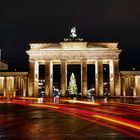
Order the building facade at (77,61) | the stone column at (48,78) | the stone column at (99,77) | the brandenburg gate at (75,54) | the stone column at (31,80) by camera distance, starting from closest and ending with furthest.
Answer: the brandenburg gate at (75,54) → the building facade at (77,61) → the stone column at (99,77) → the stone column at (48,78) → the stone column at (31,80)

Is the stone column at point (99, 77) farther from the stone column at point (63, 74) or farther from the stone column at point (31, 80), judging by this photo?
the stone column at point (31, 80)

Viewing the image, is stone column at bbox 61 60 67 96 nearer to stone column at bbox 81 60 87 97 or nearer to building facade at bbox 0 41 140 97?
building facade at bbox 0 41 140 97

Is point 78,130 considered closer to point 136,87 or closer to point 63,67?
point 63,67

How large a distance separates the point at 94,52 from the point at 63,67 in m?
8.39

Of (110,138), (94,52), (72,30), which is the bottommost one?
(110,138)

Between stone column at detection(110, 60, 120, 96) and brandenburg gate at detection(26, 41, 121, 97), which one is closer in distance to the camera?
brandenburg gate at detection(26, 41, 121, 97)

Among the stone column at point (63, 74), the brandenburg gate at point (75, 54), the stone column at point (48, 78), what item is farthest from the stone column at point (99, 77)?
the stone column at point (48, 78)

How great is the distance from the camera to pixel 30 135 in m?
13.6

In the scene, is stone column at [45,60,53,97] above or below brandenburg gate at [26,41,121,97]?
below

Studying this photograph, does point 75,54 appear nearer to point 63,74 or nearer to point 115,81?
point 63,74

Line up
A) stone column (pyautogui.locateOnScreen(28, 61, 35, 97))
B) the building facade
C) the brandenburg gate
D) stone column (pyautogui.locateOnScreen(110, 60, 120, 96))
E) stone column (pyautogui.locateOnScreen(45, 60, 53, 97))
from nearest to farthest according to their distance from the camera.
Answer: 1. the brandenburg gate
2. the building facade
3. stone column (pyautogui.locateOnScreen(45, 60, 53, 97))
4. stone column (pyautogui.locateOnScreen(28, 61, 35, 97))
5. stone column (pyautogui.locateOnScreen(110, 60, 120, 96))

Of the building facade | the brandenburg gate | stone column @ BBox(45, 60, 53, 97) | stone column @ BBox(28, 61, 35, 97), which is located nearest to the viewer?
the brandenburg gate

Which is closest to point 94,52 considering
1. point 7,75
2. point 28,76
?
point 28,76

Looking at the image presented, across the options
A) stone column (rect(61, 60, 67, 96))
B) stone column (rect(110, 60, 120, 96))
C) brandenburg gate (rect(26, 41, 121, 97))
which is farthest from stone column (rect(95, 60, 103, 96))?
stone column (rect(61, 60, 67, 96))
